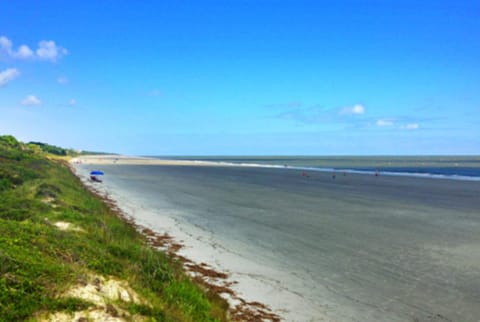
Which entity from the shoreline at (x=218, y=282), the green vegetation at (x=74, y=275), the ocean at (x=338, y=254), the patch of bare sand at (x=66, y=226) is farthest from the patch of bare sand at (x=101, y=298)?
the patch of bare sand at (x=66, y=226)

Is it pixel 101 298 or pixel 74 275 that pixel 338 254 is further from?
pixel 74 275

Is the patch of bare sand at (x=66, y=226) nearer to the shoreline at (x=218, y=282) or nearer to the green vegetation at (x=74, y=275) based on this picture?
the green vegetation at (x=74, y=275)

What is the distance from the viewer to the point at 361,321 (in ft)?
26.7

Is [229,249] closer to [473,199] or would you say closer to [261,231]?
[261,231]

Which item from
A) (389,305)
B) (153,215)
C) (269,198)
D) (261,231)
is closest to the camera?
(389,305)

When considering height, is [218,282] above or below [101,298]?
below

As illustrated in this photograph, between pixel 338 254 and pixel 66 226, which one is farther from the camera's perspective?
pixel 338 254

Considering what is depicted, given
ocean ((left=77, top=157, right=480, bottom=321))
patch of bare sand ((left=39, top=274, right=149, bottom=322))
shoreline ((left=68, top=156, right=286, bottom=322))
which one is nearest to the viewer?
patch of bare sand ((left=39, top=274, right=149, bottom=322))

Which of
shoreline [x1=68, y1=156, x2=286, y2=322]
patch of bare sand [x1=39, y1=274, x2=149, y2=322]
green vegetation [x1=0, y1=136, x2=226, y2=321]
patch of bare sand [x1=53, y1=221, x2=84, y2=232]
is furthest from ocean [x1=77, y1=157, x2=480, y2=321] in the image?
patch of bare sand [x1=53, y1=221, x2=84, y2=232]

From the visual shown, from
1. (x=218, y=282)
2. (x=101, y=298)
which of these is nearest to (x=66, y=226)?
(x=218, y=282)

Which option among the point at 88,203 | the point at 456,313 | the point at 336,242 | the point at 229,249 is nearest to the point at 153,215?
the point at 88,203

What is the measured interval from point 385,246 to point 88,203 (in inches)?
552

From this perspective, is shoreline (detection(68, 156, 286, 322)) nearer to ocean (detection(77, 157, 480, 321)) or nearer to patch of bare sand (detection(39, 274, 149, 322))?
ocean (detection(77, 157, 480, 321))

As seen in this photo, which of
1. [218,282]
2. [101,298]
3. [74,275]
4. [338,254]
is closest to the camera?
[101,298]
